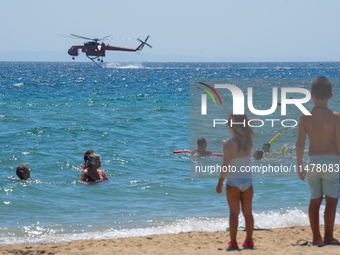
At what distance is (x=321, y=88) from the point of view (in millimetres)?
4637

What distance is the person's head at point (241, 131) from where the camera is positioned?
4625 mm

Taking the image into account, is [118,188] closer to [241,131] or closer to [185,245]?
[185,245]

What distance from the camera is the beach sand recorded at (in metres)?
5.06

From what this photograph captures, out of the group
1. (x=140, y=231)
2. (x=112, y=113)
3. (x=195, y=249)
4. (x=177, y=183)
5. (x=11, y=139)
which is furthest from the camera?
(x=112, y=113)

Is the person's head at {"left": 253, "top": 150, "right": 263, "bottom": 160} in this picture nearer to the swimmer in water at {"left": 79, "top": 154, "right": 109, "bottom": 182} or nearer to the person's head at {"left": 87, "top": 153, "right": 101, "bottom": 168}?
the swimmer in water at {"left": 79, "top": 154, "right": 109, "bottom": 182}

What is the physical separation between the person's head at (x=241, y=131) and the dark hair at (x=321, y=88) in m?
0.89

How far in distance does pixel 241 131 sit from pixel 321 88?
42.6 inches

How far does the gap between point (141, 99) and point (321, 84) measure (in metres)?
27.2

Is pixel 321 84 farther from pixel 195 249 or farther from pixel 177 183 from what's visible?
pixel 177 183

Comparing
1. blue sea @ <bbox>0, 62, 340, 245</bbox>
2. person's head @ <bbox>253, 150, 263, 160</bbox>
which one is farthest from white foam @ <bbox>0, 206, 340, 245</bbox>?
person's head @ <bbox>253, 150, 263, 160</bbox>

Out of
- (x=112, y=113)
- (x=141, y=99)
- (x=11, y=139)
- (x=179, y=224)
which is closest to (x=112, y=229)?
(x=179, y=224)

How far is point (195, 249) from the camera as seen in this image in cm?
538

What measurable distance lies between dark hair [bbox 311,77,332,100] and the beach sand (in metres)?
1.84

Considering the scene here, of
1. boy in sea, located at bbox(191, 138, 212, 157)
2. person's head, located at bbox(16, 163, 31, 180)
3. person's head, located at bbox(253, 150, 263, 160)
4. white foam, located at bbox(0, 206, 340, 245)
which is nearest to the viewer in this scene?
white foam, located at bbox(0, 206, 340, 245)
